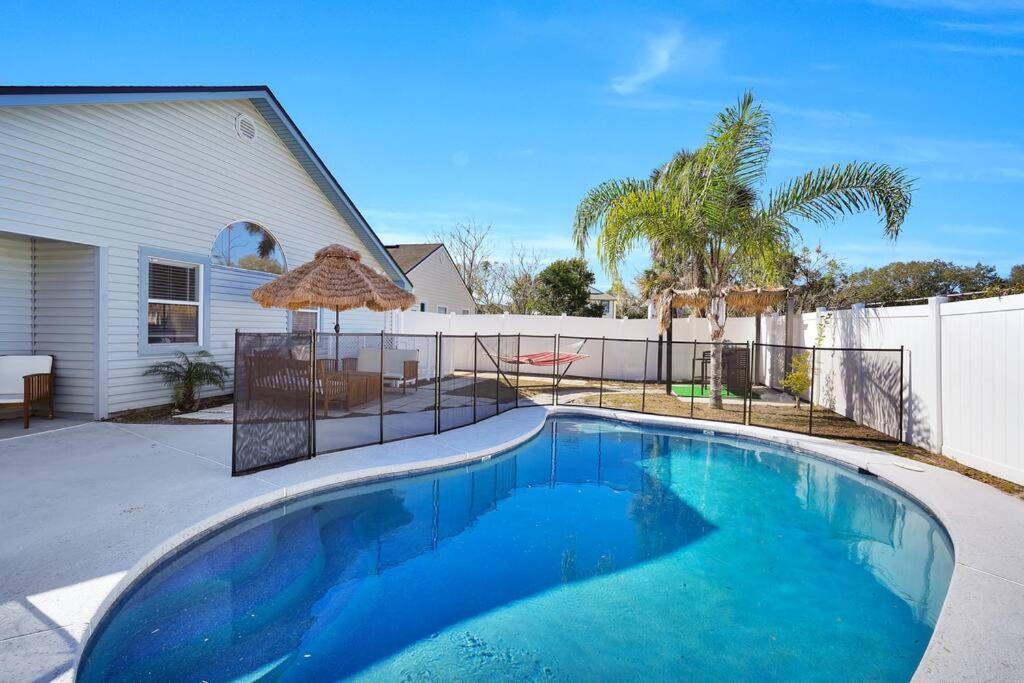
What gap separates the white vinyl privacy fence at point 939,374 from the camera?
579 centimetres

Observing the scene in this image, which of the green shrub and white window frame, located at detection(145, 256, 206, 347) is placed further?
the green shrub

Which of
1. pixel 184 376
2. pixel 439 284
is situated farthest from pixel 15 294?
pixel 439 284

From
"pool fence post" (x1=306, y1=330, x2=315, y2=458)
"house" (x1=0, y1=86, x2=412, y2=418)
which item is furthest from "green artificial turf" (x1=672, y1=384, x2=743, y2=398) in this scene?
"house" (x1=0, y1=86, x2=412, y2=418)

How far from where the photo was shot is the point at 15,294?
7.50 metres

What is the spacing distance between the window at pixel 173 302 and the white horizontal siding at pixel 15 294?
1.54m

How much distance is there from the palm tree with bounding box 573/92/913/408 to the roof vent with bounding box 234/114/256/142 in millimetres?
7225

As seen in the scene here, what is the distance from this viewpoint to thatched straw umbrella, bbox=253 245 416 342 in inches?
349

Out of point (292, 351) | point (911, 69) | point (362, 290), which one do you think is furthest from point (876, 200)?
point (292, 351)

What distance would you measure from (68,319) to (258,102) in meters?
5.00

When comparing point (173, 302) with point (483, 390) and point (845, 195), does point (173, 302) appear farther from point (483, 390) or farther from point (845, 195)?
point (845, 195)

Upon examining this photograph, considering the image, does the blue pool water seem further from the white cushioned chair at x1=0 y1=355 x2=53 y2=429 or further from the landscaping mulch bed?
the white cushioned chair at x1=0 y1=355 x2=53 y2=429

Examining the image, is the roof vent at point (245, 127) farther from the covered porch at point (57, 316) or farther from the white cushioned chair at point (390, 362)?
the white cushioned chair at point (390, 362)

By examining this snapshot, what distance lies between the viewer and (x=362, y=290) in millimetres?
9344

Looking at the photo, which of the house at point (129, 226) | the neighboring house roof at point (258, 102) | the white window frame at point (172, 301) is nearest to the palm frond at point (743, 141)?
the neighboring house roof at point (258, 102)
